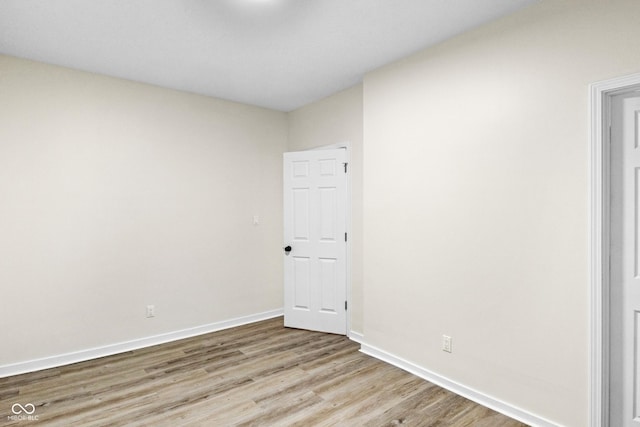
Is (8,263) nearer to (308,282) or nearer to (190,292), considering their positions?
(190,292)

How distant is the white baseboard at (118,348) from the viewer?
2.97m

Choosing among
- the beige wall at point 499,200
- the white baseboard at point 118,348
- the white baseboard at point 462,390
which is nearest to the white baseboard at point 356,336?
the white baseboard at point 462,390

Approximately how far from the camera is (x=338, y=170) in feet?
12.8

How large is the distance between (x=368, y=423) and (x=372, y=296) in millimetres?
1251

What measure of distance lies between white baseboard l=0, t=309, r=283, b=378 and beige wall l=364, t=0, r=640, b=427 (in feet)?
6.23

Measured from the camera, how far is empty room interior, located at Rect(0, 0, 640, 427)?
6.98ft

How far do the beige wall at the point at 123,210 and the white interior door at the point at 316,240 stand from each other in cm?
52

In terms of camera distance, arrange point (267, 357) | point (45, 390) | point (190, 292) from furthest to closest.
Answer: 1. point (190, 292)
2. point (267, 357)
3. point (45, 390)

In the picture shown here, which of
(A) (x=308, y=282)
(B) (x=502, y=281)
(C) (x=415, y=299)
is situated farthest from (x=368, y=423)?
(A) (x=308, y=282)

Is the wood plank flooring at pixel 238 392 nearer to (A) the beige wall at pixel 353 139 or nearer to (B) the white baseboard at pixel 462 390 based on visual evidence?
(B) the white baseboard at pixel 462 390

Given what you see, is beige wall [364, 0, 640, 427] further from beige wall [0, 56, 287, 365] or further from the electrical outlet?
beige wall [0, 56, 287, 365]

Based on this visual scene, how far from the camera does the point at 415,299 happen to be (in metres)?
2.95

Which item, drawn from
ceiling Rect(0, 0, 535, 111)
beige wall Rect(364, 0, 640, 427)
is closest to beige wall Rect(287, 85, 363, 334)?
ceiling Rect(0, 0, 535, 111)

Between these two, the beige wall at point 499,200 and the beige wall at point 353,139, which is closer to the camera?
the beige wall at point 499,200
